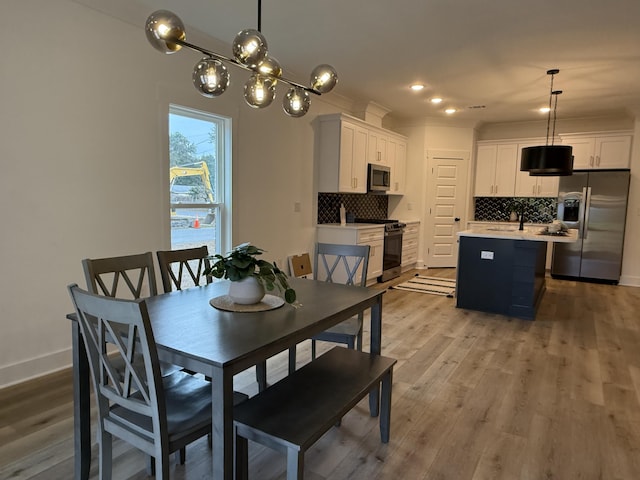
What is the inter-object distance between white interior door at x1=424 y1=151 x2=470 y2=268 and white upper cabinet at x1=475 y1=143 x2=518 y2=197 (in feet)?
1.16

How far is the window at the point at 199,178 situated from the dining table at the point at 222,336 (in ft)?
4.99

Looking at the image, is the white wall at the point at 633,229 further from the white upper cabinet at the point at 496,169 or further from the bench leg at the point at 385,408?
the bench leg at the point at 385,408

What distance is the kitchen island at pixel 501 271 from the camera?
436cm

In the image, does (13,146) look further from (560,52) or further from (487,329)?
(560,52)

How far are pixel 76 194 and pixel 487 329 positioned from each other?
3783 millimetres

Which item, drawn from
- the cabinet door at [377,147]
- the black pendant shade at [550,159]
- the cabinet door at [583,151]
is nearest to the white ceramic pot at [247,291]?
the black pendant shade at [550,159]

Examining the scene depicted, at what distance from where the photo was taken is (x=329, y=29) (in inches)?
136

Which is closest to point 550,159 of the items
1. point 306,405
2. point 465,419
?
point 465,419

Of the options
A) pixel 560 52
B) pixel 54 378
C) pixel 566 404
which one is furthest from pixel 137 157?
pixel 560 52

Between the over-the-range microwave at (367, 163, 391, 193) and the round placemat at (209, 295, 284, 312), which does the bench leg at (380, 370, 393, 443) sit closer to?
the round placemat at (209, 295, 284, 312)

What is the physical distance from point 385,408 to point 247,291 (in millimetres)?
948

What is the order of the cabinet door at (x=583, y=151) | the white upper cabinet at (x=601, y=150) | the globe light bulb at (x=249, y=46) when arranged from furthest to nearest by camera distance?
the cabinet door at (x=583, y=151)
the white upper cabinet at (x=601, y=150)
the globe light bulb at (x=249, y=46)

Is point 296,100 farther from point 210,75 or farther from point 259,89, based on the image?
point 210,75

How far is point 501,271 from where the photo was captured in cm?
450
